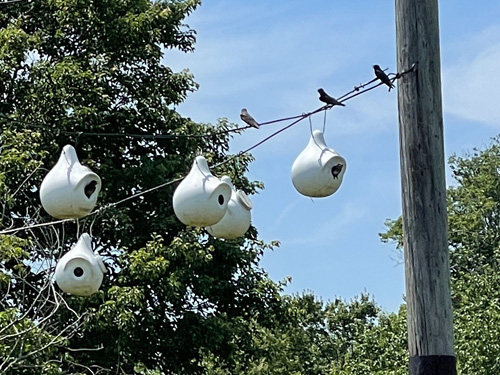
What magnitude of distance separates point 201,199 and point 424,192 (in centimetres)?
97

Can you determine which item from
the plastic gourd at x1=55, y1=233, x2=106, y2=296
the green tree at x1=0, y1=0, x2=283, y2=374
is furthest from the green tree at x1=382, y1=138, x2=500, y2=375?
the plastic gourd at x1=55, y1=233, x2=106, y2=296

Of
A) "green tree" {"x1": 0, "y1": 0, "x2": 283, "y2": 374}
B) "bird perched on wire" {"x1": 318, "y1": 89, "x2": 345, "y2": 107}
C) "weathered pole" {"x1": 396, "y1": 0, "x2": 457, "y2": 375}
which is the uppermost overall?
"green tree" {"x1": 0, "y1": 0, "x2": 283, "y2": 374}

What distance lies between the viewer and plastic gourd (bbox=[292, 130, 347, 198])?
163 inches

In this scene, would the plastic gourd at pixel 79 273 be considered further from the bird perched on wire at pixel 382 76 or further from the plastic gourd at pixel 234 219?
the bird perched on wire at pixel 382 76

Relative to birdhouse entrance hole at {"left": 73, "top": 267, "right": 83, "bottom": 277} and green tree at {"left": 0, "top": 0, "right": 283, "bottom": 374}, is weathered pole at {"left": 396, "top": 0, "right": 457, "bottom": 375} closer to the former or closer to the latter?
birdhouse entrance hole at {"left": 73, "top": 267, "right": 83, "bottom": 277}

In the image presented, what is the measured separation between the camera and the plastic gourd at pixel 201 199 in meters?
4.23

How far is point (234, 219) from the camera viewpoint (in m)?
4.66

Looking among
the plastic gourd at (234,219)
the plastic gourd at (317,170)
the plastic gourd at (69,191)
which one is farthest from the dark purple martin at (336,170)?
the plastic gourd at (69,191)

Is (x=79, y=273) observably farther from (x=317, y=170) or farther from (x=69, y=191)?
(x=317, y=170)

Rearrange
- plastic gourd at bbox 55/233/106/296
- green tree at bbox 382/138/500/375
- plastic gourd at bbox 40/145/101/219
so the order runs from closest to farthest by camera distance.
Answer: plastic gourd at bbox 40/145/101/219 → plastic gourd at bbox 55/233/106/296 → green tree at bbox 382/138/500/375

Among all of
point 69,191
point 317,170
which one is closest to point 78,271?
point 69,191

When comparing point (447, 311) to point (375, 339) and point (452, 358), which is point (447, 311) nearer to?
point (452, 358)

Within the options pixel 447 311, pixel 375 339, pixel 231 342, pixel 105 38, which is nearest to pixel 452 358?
pixel 447 311

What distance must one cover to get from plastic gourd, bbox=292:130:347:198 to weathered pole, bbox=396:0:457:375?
0.36 m
